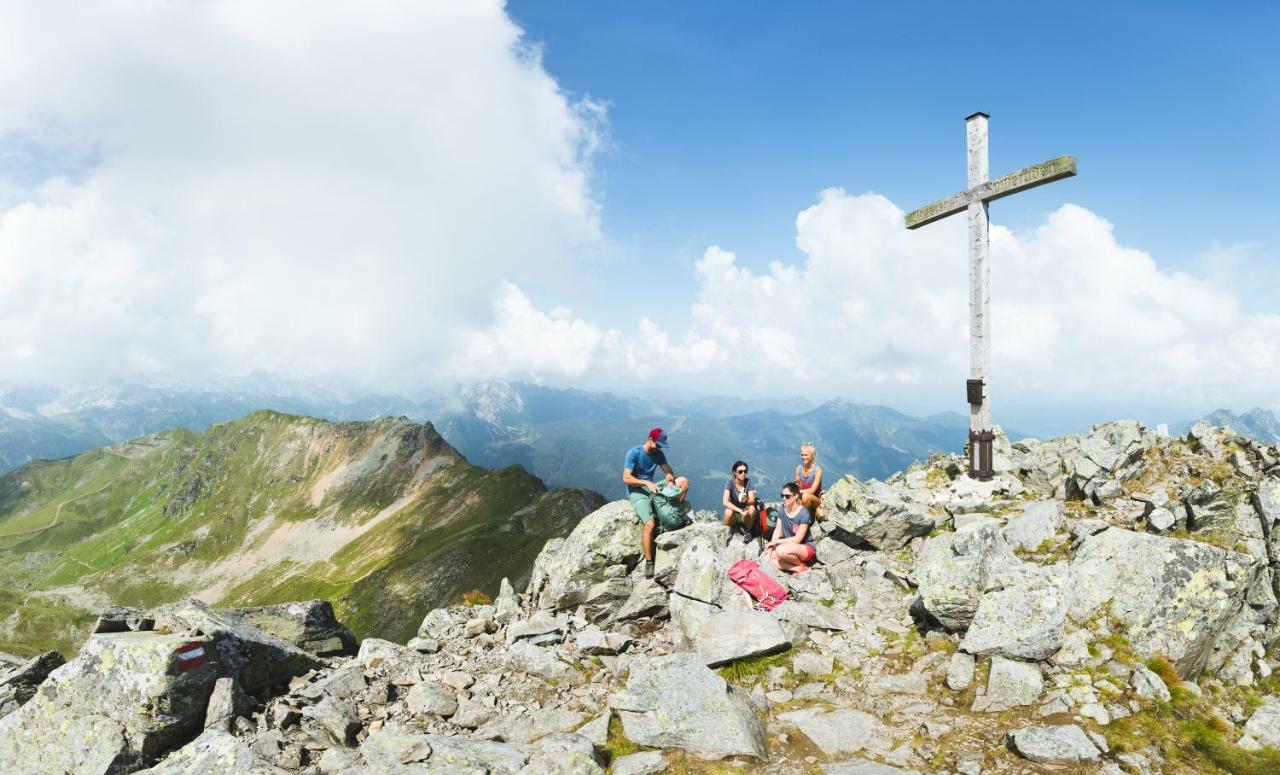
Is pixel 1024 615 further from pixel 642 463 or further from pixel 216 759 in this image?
pixel 216 759

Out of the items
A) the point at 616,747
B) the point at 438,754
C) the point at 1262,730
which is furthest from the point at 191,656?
the point at 1262,730

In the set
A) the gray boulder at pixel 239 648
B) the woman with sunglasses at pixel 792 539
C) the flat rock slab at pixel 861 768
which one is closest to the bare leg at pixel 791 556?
the woman with sunglasses at pixel 792 539

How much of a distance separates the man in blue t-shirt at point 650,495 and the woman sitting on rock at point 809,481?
3.13 m

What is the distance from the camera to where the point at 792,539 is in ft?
44.0

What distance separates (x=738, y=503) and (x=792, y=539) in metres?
2.08

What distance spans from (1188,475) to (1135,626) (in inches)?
325

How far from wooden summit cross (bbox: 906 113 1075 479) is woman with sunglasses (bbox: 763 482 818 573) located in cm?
697

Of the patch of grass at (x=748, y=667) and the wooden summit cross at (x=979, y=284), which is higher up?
the wooden summit cross at (x=979, y=284)

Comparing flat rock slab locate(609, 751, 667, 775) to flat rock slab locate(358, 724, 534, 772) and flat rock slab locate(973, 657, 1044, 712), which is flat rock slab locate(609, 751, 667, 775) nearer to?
flat rock slab locate(358, 724, 534, 772)

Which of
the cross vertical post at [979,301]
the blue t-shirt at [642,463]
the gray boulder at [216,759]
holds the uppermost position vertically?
the cross vertical post at [979,301]

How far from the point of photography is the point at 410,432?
18612 cm

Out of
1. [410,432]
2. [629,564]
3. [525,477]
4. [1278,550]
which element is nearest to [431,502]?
[525,477]

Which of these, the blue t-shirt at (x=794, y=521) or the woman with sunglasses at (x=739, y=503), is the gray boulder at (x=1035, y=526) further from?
the woman with sunglasses at (x=739, y=503)

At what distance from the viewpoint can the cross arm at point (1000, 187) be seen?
15.8 m
